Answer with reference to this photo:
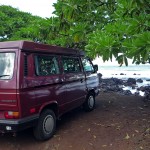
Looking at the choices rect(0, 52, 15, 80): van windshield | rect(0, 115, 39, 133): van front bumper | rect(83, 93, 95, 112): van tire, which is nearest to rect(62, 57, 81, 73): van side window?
rect(83, 93, 95, 112): van tire

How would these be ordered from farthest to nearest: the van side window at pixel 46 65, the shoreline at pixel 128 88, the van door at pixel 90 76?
the shoreline at pixel 128 88 < the van door at pixel 90 76 < the van side window at pixel 46 65

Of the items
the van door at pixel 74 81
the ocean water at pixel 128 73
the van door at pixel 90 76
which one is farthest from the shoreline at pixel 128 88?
the ocean water at pixel 128 73

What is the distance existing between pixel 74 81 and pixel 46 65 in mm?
1511

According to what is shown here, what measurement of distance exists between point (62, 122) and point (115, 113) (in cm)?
204

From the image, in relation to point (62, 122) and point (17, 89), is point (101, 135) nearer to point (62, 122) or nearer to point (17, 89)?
point (62, 122)

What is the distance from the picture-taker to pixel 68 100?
768 cm

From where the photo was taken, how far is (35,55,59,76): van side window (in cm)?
646

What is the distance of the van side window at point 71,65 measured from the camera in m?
7.82

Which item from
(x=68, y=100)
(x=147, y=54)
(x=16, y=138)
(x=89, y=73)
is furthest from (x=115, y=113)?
(x=147, y=54)

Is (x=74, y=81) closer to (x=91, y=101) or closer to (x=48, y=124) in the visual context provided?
(x=48, y=124)

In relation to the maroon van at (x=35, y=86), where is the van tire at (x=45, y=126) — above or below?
below

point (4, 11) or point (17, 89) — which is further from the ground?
point (4, 11)

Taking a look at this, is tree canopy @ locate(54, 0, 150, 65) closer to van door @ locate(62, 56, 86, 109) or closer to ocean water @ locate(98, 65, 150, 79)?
van door @ locate(62, 56, 86, 109)

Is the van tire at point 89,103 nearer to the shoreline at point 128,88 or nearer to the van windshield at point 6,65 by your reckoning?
the shoreline at point 128,88
